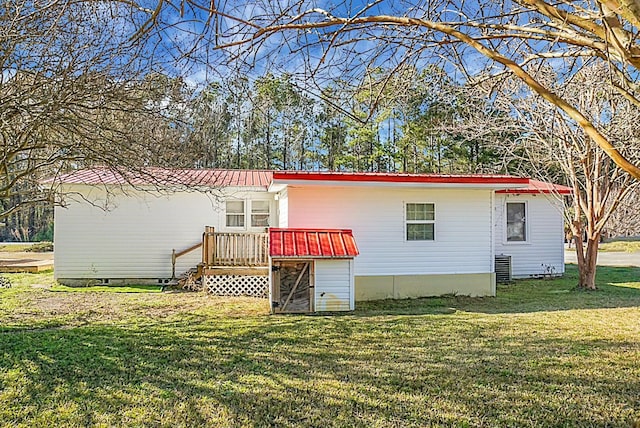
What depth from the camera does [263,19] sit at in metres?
4.01

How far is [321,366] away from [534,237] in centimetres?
1134

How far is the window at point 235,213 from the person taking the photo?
45.2 ft

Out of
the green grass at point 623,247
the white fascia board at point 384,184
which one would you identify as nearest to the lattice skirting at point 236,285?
the white fascia board at point 384,184

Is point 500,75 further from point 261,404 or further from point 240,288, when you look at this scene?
point 240,288

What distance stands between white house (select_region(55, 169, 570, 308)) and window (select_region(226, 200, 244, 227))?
3cm

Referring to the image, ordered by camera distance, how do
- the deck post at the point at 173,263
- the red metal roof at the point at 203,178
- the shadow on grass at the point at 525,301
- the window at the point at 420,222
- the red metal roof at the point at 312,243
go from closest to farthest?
the red metal roof at the point at 312,243 → the shadow on grass at the point at 525,301 → the window at the point at 420,222 → the red metal roof at the point at 203,178 → the deck post at the point at 173,263

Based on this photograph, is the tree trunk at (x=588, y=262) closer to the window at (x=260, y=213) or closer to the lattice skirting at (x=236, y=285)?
the lattice skirting at (x=236, y=285)

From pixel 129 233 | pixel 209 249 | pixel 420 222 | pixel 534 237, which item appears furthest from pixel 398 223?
pixel 129 233

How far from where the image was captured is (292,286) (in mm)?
9477

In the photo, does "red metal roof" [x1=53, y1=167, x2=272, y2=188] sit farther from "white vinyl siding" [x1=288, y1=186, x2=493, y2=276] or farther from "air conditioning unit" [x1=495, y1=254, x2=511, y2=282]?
"air conditioning unit" [x1=495, y1=254, x2=511, y2=282]

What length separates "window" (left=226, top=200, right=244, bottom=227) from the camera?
45.2 feet

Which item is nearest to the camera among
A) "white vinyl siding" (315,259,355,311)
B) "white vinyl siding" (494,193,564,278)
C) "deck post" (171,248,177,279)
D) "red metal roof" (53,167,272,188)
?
"white vinyl siding" (315,259,355,311)

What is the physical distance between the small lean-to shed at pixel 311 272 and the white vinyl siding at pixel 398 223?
3.22 ft

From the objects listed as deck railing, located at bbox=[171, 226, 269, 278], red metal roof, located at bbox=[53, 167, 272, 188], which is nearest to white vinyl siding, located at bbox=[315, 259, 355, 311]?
deck railing, located at bbox=[171, 226, 269, 278]
